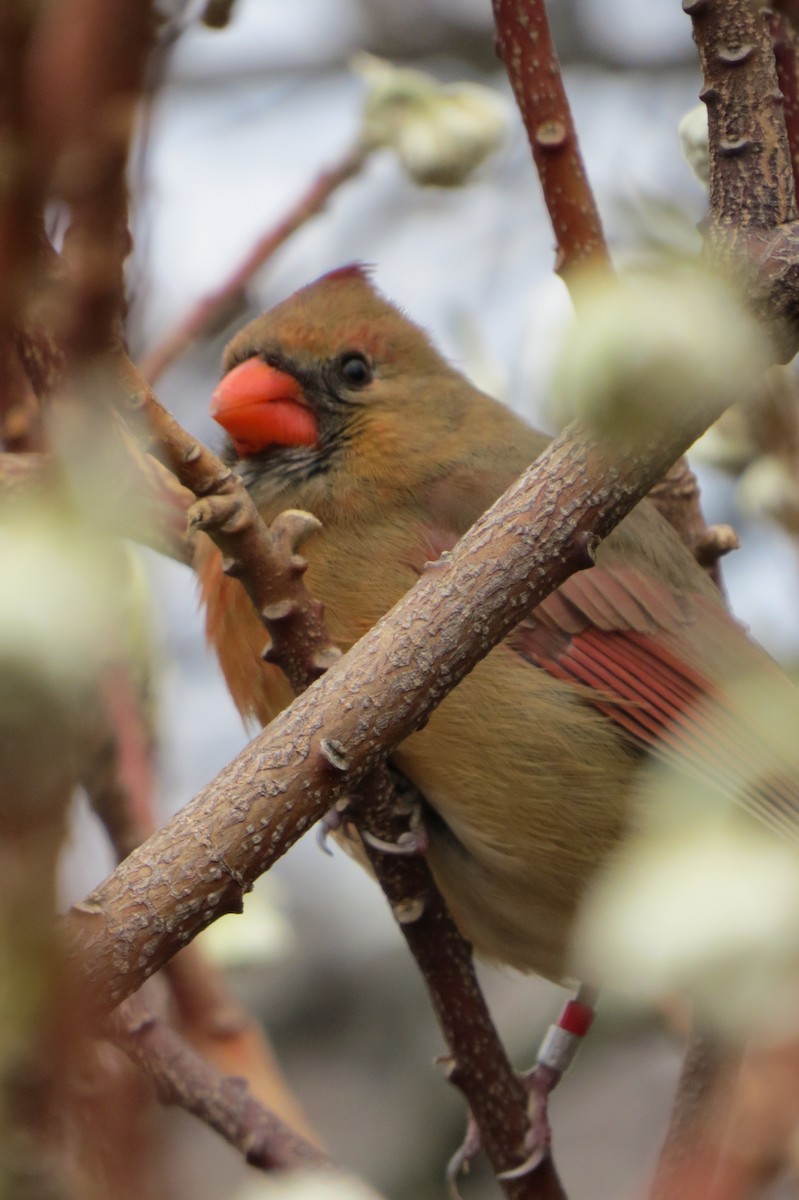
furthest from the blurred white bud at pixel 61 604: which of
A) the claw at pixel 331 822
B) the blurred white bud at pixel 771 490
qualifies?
the blurred white bud at pixel 771 490

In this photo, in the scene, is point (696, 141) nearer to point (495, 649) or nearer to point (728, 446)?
point (728, 446)

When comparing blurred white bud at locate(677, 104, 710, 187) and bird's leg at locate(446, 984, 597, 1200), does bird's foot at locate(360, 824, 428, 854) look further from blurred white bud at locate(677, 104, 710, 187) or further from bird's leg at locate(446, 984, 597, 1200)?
blurred white bud at locate(677, 104, 710, 187)

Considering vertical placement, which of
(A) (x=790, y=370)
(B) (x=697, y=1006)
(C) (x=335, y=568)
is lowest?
(C) (x=335, y=568)

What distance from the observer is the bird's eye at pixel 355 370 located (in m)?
2.86

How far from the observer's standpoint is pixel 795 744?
58.2 inches

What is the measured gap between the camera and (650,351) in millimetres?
943

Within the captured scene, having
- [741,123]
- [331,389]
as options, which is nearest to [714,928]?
[741,123]

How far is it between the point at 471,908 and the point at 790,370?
111 centimetres

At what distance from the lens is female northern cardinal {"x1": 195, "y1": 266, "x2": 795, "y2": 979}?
2395 mm

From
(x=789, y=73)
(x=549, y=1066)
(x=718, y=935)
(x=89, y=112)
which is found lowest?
(x=549, y=1066)

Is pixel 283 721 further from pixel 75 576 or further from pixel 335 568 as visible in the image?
pixel 335 568

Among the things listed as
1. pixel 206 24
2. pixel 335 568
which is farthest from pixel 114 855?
pixel 206 24

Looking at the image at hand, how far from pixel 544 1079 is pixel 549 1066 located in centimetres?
3

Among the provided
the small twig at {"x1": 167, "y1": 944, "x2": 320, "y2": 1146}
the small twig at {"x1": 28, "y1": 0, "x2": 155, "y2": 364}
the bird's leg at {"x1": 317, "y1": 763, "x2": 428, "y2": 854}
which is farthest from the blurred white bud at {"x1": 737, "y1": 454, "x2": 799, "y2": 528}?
the small twig at {"x1": 28, "y1": 0, "x2": 155, "y2": 364}
